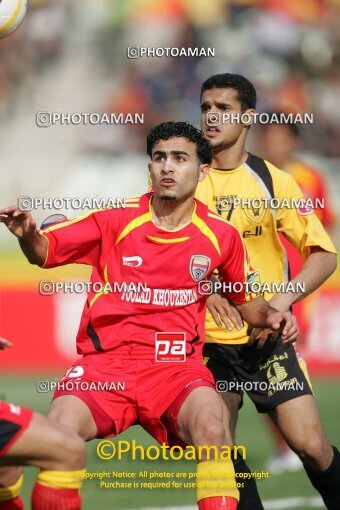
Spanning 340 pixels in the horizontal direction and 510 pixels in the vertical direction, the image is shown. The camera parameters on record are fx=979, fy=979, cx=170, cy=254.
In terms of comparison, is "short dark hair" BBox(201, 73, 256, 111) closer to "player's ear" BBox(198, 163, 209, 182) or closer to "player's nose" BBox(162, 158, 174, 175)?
"player's ear" BBox(198, 163, 209, 182)

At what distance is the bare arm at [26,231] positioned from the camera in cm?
436

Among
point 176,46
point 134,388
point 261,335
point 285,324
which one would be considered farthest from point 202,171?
point 176,46

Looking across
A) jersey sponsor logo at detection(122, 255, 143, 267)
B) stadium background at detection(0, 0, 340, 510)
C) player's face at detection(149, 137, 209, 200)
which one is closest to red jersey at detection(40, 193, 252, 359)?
jersey sponsor logo at detection(122, 255, 143, 267)

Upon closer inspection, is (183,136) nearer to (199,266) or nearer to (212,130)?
(212,130)

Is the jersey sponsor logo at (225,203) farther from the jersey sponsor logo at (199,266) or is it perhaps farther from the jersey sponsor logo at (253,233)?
the jersey sponsor logo at (199,266)

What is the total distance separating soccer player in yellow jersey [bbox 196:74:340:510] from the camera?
5.28 metres

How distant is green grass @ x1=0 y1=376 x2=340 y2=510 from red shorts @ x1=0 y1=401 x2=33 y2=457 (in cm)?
228

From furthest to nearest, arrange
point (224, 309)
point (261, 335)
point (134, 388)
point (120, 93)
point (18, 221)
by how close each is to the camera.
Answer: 1. point (120, 93)
2. point (261, 335)
3. point (224, 309)
4. point (134, 388)
5. point (18, 221)

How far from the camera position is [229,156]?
5.47 meters

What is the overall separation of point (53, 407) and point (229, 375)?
1.26m

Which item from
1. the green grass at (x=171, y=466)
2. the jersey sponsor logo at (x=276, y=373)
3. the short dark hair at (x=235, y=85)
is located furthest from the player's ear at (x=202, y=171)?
the green grass at (x=171, y=466)

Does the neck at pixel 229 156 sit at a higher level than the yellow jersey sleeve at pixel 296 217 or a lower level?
higher

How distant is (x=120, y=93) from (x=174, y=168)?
7213mm

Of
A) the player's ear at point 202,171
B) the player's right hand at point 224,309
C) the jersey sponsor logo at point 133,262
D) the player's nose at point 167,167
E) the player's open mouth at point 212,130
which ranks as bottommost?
the player's right hand at point 224,309
